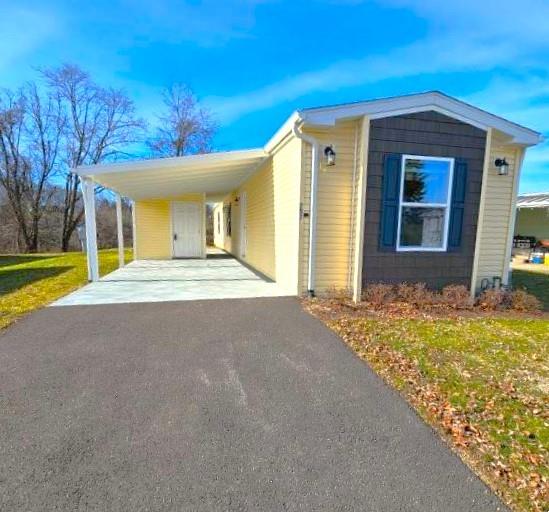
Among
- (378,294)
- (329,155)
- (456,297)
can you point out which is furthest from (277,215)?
(456,297)

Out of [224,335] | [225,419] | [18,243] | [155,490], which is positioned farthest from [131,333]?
[18,243]

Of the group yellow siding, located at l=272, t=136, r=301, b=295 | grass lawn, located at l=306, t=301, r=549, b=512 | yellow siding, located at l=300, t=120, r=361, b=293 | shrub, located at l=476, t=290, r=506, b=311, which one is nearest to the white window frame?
yellow siding, located at l=300, t=120, r=361, b=293

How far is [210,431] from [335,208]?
14.0 feet

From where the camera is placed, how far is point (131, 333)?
3.89m

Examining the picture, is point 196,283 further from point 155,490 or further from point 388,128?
point 155,490

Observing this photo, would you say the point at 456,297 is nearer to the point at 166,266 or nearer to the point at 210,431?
the point at 210,431

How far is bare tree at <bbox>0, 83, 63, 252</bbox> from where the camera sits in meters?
20.0

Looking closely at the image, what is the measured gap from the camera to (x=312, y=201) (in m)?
5.32

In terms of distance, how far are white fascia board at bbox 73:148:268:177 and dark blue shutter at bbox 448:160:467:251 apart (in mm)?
4030

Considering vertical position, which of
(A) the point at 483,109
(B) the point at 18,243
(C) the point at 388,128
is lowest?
(B) the point at 18,243

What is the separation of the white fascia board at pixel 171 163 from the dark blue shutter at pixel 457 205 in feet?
13.2

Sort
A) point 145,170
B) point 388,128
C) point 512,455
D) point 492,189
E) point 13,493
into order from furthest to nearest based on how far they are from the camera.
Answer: point 145,170 → point 492,189 → point 388,128 → point 512,455 → point 13,493

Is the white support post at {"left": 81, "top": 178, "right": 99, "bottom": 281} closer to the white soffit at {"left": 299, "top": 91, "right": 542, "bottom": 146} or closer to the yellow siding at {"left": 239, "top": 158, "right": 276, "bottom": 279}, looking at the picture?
the yellow siding at {"left": 239, "top": 158, "right": 276, "bottom": 279}

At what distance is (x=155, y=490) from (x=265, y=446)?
0.68 meters
